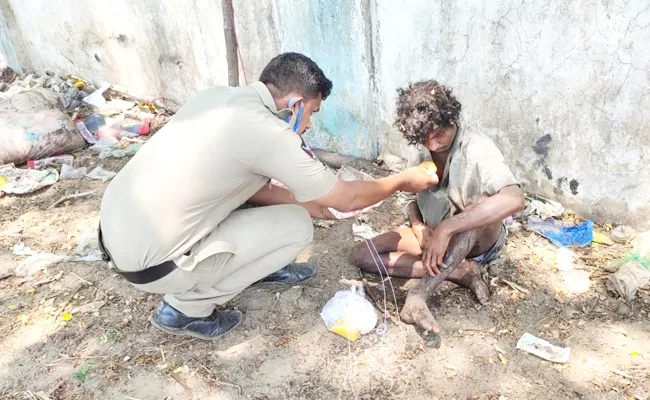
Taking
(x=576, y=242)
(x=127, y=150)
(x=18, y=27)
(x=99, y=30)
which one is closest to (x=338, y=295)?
(x=576, y=242)

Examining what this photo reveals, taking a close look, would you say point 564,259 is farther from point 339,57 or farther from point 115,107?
point 115,107

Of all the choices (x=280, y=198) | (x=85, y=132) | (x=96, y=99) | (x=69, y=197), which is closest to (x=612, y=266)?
(x=280, y=198)

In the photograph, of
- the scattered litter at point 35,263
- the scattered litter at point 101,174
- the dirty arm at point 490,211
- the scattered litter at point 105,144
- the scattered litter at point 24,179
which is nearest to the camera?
the dirty arm at point 490,211

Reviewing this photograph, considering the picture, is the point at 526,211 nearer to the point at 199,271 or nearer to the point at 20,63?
the point at 199,271

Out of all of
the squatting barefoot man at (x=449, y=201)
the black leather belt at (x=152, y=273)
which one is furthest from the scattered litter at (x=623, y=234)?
the black leather belt at (x=152, y=273)

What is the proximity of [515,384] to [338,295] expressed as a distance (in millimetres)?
1032

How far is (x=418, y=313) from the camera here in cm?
287

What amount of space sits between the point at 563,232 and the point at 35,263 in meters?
3.65

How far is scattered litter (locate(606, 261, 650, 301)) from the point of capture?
3.00 m

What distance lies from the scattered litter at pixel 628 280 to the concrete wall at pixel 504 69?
0.48 meters

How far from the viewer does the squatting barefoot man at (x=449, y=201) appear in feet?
9.04

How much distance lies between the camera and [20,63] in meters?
8.55

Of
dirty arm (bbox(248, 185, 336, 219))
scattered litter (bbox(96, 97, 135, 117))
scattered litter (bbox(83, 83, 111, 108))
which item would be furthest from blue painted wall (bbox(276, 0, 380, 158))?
scattered litter (bbox(83, 83, 111, 108))

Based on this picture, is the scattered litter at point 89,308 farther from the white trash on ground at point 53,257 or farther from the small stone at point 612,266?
the small stone at point 612,266
